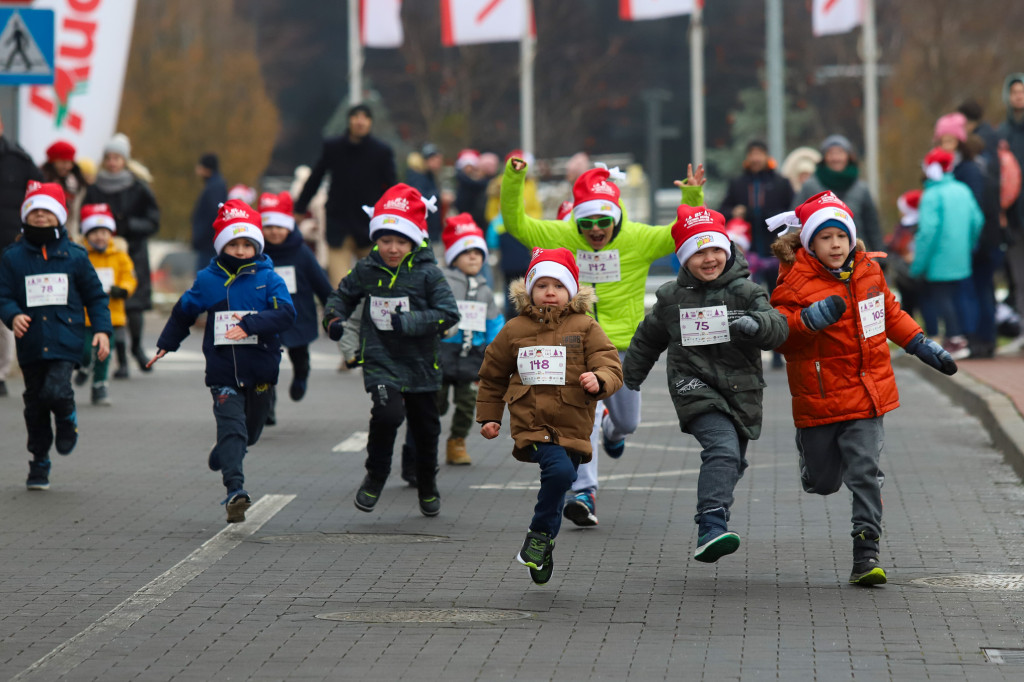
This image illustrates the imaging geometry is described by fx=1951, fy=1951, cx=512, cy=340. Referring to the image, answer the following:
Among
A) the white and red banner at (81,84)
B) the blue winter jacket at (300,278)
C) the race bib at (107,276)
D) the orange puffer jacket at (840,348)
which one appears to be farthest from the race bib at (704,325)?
the white and red banner at (81,84)

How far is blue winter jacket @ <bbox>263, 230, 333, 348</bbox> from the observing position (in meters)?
13.3

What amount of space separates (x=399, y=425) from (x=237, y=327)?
963mm

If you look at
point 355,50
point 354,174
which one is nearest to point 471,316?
point 354,174

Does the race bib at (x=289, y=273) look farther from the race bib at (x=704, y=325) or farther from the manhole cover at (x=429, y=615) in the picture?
the manhole cover at (x=429, y=615)

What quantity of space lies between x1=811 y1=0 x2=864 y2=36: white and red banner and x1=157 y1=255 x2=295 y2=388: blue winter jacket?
22938 mm

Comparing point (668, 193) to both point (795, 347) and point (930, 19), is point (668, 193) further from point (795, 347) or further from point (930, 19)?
point (795, 347)

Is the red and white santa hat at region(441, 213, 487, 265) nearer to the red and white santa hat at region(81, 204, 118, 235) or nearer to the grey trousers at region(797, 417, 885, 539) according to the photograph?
the grey trousers at region(797, 417, 885, 539)

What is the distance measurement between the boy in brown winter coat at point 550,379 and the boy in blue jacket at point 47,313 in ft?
10.7

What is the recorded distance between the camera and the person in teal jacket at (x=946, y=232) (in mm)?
18328

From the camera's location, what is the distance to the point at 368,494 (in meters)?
9.79

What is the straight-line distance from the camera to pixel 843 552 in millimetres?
8812

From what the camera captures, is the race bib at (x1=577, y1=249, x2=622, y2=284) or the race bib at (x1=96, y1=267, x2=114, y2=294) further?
the race bib at (x1=96, y1=267, x2=114, y2=294)

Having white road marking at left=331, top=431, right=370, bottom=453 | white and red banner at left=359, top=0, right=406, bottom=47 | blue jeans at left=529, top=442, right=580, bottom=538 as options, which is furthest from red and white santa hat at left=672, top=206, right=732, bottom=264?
white and red banner at left=359, top=0, right=406, bottom=47

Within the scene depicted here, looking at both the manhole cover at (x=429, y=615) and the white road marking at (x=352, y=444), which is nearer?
the manhole cover at (x=429, y=615)
